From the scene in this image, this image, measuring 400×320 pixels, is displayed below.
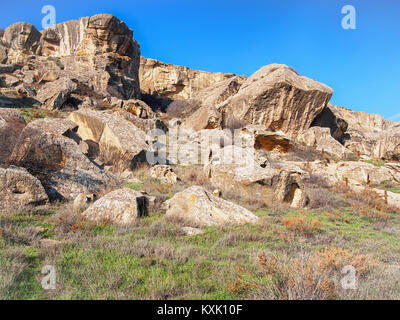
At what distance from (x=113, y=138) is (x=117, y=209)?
18.6ft

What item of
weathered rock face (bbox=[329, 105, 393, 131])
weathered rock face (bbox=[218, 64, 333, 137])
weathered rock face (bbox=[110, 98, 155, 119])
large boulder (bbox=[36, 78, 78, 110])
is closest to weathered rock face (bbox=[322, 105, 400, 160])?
weathered rock face (bbox=[329, 105, 393, 131])

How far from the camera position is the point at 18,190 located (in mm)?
5156

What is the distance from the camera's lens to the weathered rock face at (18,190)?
194 inches

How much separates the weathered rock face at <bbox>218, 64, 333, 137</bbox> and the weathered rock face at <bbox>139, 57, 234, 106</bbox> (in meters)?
25.5

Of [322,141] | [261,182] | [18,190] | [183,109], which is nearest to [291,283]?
[18,190]

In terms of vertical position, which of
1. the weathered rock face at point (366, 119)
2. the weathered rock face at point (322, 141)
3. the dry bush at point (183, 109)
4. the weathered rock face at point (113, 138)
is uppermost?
the weathered rock face at point (366, 119)

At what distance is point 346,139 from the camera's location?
2766cm

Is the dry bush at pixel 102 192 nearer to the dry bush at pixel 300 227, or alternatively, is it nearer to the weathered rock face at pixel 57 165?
the weathered rock face at pixel 57 165

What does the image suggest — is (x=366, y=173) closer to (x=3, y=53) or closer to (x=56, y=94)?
(x=56, y=94)

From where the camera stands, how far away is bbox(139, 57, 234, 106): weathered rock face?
45688 mm

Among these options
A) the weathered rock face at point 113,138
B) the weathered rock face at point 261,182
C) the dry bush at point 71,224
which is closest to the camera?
the dry bush at point 71,224

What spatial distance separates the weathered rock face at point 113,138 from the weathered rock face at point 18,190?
13.9ft

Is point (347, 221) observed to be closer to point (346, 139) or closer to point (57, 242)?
point (57, 242)

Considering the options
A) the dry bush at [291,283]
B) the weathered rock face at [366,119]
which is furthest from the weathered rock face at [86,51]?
the weathered rock face at [366,119]
